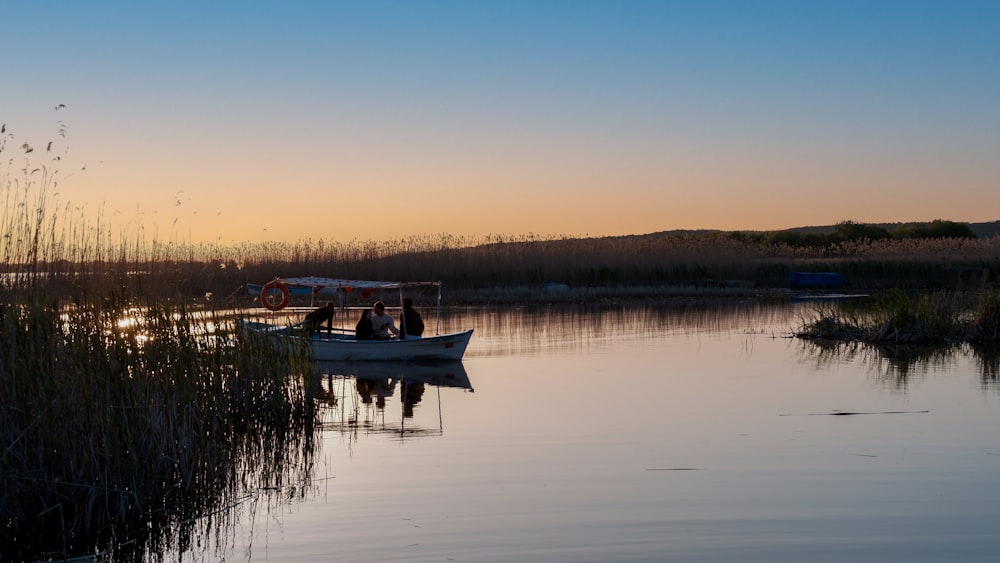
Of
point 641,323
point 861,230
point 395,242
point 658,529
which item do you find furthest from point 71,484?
point 861,230

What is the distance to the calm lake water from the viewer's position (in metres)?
7.79

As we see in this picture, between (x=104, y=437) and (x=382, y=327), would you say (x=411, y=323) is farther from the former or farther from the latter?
(x=104, y=437)

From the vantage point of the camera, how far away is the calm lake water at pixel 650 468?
7785 millimetres

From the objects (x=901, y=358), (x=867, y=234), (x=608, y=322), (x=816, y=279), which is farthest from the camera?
(x=867, y=234)

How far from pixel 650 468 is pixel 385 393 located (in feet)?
24.4

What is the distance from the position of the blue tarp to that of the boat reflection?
27981mm

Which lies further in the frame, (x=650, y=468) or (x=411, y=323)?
(x=411, y=323)

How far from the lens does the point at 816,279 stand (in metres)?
45.9

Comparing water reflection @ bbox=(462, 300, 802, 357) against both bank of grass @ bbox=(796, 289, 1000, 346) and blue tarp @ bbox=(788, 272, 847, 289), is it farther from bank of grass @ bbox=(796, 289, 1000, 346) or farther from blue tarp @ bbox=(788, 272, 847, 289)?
blue tarp @ bbox=(788, 272, 847, 289)

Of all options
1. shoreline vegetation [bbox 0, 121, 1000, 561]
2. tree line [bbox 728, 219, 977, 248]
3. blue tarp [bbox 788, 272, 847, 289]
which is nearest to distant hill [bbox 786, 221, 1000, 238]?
tree line [bbox 728, 219, 977, 248]

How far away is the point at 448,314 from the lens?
115 ft

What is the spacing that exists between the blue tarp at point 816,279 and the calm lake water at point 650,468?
26.5 metres

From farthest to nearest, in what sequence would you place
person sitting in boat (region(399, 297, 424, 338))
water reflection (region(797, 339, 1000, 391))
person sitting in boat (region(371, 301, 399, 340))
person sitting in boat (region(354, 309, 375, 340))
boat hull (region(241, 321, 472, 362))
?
1. person sitting in boat (region(399, 297, 424, 338))
2. person sitting in boat (region(371, 301, 399, 340))
3. person sitting in boat (region(354, 309, 375, 340))
4. boat hull (region(241, 321, 472, 362))
5. water reflection (region(797, 339, 1000, 391))

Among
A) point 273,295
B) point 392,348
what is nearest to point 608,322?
point 392,348
